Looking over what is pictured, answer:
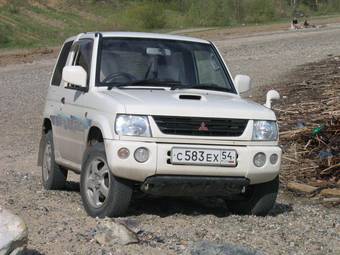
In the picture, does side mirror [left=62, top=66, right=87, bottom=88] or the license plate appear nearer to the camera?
the license plate

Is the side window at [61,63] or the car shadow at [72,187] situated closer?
the side window at [61,63]

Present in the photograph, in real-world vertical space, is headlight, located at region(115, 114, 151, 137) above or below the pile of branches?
above

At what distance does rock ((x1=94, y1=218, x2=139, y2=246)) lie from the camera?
6.38 metres

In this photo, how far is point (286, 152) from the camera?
11984 mm

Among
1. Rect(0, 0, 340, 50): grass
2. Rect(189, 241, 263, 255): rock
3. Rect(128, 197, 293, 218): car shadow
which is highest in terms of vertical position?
Rect(189, 241, 263, 255): rock

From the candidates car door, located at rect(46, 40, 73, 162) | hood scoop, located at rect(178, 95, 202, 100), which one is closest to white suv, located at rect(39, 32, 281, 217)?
hood scoop, located at rect(178, 95, 202, 100)

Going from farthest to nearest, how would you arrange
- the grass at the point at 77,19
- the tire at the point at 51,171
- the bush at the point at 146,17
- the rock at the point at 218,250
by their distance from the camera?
the bush at the point at 146,17 < the grass at the point at 77,19 < the tire at the point at 51,171 < the rock at the point at 218,250

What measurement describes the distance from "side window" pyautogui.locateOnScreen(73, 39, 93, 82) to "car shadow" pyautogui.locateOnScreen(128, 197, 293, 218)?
141 centimetres

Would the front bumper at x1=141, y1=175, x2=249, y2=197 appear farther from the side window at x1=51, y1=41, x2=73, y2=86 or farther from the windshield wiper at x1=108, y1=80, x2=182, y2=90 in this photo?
the side window at x1=51, y1=41, x2=73, y2=86

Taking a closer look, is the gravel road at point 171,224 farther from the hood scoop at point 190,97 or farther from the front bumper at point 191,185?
the hood scoop at point 190,97

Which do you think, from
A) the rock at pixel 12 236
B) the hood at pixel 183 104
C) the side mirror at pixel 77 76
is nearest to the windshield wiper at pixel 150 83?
the hood at pixel 183 104

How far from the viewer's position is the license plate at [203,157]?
7074 millimetres

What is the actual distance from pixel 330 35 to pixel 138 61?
31981mm

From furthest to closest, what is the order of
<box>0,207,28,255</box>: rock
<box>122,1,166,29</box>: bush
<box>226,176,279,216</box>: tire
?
<box>122,1,166,29</box>: bush, <box>226,176,279,216</box>: tire, <box>0,207,28,255</box>: rock
